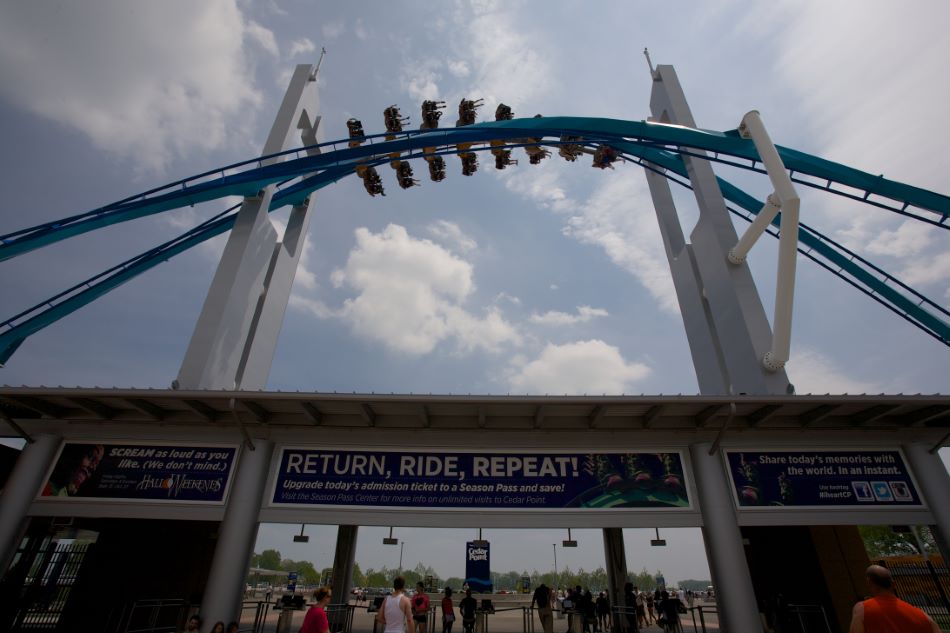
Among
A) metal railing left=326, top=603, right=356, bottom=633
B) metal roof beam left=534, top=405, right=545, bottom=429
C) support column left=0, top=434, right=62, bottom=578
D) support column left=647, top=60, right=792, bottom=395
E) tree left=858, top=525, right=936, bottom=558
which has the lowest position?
metal railing left=326, top=603, right=356, bottom=633

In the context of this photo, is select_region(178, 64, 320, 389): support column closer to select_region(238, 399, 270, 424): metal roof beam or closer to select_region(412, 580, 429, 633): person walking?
select_region(238, 399, 270, 424): metal roof beam

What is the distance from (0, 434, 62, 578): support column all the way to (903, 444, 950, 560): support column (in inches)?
727

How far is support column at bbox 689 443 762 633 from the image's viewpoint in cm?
895

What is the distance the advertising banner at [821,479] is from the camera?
9.93 metres

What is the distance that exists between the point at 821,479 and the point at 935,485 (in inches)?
87.1

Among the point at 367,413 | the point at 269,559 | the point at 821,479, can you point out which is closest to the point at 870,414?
Answer: the point at 821,479

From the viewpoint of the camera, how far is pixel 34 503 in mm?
10141

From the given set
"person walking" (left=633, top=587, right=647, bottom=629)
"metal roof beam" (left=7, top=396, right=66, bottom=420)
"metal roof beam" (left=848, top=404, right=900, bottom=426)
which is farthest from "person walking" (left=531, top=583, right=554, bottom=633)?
"metal roof beam" (left=7, top=396, right=66, bottom=420)

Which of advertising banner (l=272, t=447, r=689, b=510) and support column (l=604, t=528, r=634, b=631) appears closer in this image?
advertising banner (l=272, t=447, r=689, b=510)

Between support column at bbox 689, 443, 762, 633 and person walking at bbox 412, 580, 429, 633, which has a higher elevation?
support column at bbox 689, 443, 762, 633

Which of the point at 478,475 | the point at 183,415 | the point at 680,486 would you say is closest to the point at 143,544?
the point at 183,415

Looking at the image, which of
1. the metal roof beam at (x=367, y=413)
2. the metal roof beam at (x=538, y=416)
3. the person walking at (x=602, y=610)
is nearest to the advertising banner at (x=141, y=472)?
the metal roof beam at (x=367, y=413)

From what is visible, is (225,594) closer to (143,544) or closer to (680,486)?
(143,544)

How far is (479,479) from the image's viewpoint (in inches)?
408
